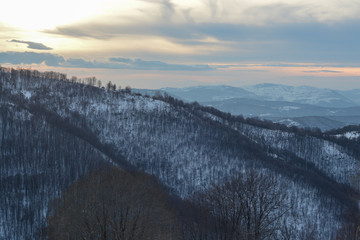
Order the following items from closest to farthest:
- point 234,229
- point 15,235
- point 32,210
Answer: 1. point 234,229
2. point 15,235
3. point 32,210

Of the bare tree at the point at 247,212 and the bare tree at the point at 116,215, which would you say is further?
the bare tree at the point at 116,215

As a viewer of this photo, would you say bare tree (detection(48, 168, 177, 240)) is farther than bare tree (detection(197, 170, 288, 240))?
Yes

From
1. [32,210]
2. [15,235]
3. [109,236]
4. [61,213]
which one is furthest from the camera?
[32,210]

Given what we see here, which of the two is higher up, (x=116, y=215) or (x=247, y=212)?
(x=247, y=212)

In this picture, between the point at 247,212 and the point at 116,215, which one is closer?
the point at 247,212

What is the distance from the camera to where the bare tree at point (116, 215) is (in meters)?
39.7

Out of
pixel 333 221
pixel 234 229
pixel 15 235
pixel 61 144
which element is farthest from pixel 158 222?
pixel 61 144

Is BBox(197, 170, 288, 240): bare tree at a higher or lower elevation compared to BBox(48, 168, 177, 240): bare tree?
higher

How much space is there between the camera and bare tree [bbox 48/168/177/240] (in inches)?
1561

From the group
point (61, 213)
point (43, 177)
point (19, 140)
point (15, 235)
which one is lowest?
point (15, 235)

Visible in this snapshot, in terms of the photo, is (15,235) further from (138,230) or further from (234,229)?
(234,229)

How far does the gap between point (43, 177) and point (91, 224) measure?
13782 centimetres

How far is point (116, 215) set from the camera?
139 feet

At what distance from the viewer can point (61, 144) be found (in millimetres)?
197250
